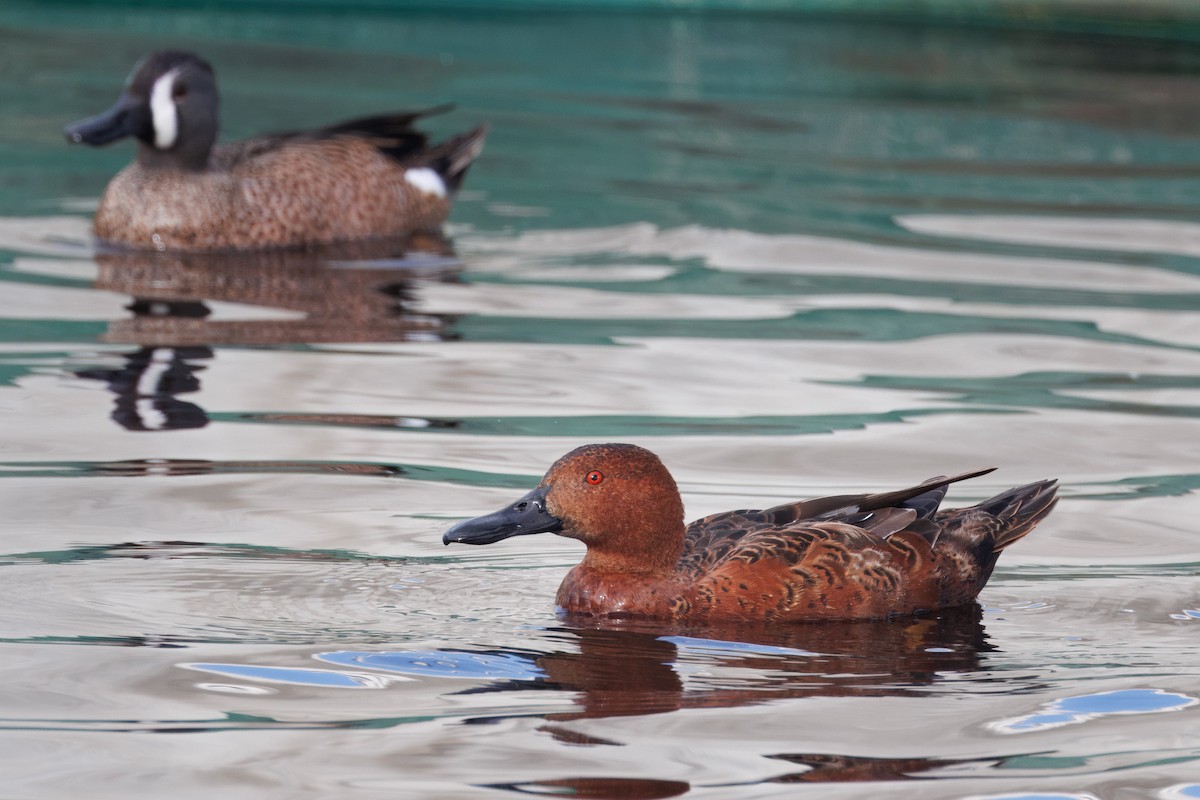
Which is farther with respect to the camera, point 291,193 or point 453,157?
point 453,157

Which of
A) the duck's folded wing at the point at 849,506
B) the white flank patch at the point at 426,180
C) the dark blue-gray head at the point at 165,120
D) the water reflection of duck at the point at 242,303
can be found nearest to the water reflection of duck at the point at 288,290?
the water reflection of duck at the point at 242,303

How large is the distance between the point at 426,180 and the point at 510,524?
7.70m

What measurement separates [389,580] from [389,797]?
1.57 m

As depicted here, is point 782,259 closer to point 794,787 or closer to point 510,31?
point 794,787

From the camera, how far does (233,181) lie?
1223 cm

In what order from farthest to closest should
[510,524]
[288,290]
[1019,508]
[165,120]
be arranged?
[165,120], [288,290], [1019,508], [510,524]

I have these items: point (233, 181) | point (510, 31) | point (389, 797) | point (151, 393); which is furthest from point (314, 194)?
point (510, 31)

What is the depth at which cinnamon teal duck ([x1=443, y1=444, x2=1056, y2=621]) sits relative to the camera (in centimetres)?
572

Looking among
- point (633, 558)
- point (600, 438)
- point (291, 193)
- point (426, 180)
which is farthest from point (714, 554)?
point (426, 180)

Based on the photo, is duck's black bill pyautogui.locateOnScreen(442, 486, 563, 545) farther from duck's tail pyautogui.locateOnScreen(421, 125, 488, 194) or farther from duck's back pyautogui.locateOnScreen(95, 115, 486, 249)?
duck's tail pyautogui.locateOnScreen(421, 125, 488, 194)

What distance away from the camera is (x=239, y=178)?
12.3m

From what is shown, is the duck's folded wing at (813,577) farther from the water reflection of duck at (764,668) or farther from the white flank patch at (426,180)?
the white flank patch at (426,180)

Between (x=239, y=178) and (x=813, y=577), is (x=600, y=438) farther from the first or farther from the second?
(x=239, y=178)

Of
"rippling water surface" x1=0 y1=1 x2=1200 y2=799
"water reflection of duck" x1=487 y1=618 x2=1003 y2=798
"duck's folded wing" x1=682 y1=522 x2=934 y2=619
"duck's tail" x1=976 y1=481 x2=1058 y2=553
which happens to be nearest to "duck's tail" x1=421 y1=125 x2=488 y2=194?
"rippling water surface" x1=0 y1=1 x2=1200 y2=799
